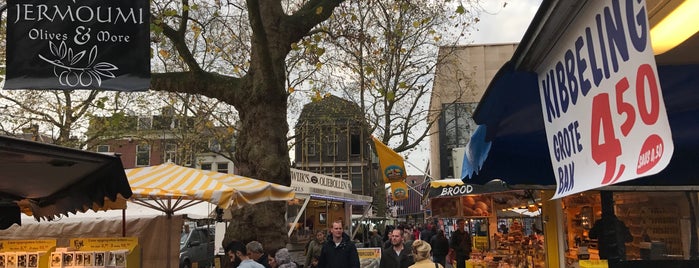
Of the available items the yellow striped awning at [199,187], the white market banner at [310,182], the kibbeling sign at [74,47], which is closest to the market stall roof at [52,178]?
the kibbeling sign at [74,47]

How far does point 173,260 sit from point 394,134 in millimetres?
21489

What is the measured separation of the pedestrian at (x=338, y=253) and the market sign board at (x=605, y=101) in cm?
551

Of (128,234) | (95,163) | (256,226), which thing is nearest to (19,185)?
(95,163)

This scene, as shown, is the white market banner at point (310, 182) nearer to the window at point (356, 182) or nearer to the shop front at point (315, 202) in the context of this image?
the shop front at point (315, 202)

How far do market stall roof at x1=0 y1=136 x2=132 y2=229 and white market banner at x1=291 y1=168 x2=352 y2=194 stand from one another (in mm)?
9390

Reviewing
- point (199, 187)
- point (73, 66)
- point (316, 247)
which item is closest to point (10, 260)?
point (199, 187)

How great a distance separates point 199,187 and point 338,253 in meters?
2.19

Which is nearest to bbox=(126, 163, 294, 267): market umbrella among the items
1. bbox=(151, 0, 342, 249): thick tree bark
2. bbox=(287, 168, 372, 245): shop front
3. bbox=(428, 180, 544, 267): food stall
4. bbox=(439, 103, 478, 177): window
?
bbox=(151, 0, 342, 249): thick tree bark

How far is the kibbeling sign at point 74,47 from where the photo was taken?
5090 mm

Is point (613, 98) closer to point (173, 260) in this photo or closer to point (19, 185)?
point (19, 185)

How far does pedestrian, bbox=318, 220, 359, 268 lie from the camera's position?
791 centimetres

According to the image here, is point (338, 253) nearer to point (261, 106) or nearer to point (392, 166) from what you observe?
point (261, 106)

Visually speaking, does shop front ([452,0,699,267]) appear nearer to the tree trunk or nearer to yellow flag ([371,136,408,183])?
the tree trunk

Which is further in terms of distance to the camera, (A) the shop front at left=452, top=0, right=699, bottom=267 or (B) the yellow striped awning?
(B) the yellow striped awning
